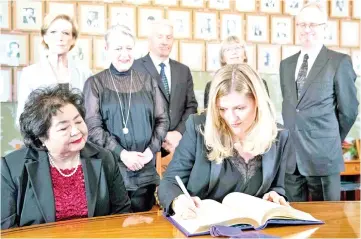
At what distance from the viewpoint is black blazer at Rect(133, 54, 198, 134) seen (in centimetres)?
242

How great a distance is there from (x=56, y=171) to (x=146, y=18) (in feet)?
3.41

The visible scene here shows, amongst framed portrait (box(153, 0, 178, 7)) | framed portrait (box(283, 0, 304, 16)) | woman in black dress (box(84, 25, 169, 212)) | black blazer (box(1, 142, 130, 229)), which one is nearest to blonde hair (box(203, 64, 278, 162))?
black blazer (box(1, 142, 130, 229))

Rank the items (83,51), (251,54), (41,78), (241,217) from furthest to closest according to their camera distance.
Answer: (251,54)
(83,51)
(41,78)
(241,217)

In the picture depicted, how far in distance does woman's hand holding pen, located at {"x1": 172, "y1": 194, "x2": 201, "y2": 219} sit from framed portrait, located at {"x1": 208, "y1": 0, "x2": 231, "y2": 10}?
4.62ft

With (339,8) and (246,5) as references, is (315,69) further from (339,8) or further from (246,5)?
(246,5)

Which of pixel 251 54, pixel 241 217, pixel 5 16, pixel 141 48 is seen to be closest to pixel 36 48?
pixel 5 16

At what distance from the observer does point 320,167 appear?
2709mm

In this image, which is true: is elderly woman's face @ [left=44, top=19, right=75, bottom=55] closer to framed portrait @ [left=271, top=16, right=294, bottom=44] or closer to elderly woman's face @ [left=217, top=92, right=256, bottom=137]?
elderly woman's face @ [left=217, top=92, right=256, bottom=137]

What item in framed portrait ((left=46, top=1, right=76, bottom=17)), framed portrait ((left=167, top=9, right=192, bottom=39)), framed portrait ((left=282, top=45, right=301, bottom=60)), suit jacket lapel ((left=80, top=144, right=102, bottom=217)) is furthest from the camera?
framed portrait ((left=282, top=45, right=301, bottom=60))

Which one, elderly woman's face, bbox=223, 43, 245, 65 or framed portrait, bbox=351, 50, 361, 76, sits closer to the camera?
elderly woman's face, bbox=223, 43, 245, 65

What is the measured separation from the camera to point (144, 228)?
1413 mm

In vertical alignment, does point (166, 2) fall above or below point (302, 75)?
above

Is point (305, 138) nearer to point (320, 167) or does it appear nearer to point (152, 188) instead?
point (320, 167)

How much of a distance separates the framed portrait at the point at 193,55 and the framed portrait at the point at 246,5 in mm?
307
